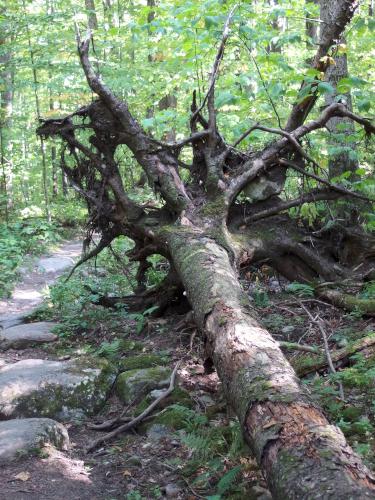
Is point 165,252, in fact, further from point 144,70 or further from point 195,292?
point 144,70

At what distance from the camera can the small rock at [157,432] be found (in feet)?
13.8

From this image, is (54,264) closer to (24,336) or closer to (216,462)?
(24,336)

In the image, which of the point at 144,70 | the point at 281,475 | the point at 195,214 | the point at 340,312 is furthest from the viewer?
the point at 144,70

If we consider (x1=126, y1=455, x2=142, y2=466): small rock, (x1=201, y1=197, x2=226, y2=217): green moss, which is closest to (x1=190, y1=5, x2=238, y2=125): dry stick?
(x1=201, y1=197, x2=226, y2=217): green moss

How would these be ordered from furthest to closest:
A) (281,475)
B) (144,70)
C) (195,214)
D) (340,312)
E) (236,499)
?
(144,70) → (195,214) → (340,312) → (236,499) → (281,475)

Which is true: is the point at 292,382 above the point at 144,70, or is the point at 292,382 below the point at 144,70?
below

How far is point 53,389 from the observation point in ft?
16.0

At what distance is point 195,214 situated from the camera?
6691 millimetres

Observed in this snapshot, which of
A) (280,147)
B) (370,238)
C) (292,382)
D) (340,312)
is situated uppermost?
(280,147)

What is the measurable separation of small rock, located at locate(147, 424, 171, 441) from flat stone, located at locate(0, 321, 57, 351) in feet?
11.6

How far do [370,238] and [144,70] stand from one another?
9.54m

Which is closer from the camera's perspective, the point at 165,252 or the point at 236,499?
the point at 236,499

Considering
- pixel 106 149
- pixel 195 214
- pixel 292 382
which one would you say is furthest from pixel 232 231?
pixel 292 382

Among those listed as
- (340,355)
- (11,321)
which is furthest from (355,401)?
(11,321)
